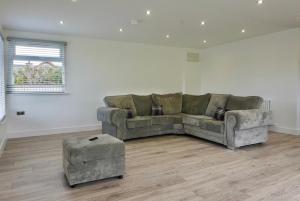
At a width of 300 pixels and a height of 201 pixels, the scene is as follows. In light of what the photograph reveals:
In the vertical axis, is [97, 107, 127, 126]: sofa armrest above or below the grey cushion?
below

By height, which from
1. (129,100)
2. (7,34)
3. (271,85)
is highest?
(7,34)

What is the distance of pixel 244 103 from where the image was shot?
446 centimetres

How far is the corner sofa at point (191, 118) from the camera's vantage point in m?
4.00

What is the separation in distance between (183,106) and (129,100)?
146 centimetres

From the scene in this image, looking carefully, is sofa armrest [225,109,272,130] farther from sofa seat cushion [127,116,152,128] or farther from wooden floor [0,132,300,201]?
sofa seat cushion [127,116,152,128]

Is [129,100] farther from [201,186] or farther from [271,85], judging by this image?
[271,85]

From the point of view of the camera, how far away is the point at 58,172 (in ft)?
9.60

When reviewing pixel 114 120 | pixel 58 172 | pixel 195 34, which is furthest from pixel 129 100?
pixel 58 172

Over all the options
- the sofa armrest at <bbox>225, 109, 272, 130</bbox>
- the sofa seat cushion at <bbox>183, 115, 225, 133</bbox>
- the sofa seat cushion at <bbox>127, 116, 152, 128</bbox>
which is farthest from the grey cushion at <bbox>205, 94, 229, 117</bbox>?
the sofa seat cushion at <bbox>127, 116, 152, 128</bbox>

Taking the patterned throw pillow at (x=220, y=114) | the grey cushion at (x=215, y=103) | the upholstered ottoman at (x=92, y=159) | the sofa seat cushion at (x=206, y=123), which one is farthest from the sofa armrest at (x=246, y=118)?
the upholstered ottoman at (x=92, y=159)

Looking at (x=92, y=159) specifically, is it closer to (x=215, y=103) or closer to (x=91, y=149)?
(x=91, y=149)

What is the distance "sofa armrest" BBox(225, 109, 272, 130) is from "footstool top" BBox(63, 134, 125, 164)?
7.13 ft

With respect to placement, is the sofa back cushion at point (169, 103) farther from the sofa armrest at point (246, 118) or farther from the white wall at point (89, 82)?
the sofa armrest at point (246, 118)

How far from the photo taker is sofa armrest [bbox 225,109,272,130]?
3.85 m
